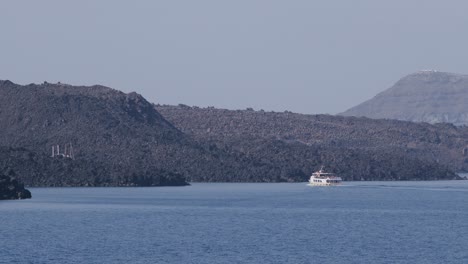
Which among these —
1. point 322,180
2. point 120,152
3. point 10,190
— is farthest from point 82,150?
point 10,190

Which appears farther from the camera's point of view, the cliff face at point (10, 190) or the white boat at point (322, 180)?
the white boat at point (322, 180)

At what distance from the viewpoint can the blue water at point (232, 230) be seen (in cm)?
6241

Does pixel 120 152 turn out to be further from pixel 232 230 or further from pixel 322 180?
pixel 232 230

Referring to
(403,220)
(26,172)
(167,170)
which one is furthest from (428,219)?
(167,170)

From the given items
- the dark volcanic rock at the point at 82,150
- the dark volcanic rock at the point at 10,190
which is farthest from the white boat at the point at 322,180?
the dark volcanic rock at the point at 10,190

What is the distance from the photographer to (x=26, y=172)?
505 feet

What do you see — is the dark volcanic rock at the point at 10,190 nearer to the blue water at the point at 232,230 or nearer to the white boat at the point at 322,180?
the blue water at the point at 232,230

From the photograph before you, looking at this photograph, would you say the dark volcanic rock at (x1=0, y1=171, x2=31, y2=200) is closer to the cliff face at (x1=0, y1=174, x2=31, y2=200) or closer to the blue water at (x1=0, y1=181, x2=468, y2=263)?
the cliff face at (x1=0, y1=174, x2=31, y2=200)

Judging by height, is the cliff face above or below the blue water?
above

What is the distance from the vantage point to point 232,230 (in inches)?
3088

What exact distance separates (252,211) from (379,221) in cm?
1387

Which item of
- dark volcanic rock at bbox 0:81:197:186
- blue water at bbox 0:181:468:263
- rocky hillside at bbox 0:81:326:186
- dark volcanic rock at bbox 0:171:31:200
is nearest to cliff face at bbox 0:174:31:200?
dark volcanic rock at bbox 0:171:31:200

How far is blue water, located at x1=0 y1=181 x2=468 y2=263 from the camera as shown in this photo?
205 feet

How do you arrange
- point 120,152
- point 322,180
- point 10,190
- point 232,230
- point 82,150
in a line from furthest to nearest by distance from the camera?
point 120,152 → point 82,150 → point 322,180 → point 10,190 → point 232,230
